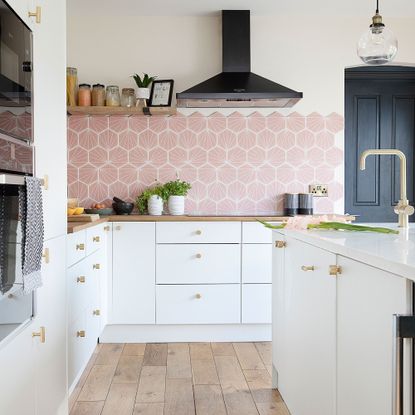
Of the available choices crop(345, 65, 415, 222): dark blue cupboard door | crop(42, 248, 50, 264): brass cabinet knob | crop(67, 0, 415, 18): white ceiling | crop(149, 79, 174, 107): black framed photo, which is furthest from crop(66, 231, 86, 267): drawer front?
crop(345, 65, 415, 222): dark blue cupboard door

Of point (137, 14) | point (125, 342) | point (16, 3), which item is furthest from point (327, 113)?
point (16, 3)

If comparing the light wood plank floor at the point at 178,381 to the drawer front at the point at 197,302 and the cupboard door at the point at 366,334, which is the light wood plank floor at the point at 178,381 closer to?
the drawer front at the point at 197,302

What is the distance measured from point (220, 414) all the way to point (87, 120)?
2.63m

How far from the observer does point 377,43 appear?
7.65ft

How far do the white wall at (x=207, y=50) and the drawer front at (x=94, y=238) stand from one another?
4.52 feet

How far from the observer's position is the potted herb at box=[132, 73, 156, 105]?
4098mm

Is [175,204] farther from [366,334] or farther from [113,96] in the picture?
[366,334]

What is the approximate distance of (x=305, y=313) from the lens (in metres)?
2.05

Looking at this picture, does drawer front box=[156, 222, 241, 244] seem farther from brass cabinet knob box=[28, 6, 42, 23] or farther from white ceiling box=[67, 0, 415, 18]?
brass cabinet knob box=[28, 6, 42, 23]

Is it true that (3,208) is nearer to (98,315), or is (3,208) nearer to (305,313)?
(305,313)

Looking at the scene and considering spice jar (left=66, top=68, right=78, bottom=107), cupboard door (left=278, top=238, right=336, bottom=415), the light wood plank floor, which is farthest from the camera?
spice jar (left=66, top=68, right=78, bottom=107)

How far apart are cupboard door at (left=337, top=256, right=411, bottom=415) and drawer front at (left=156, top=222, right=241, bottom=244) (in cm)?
222

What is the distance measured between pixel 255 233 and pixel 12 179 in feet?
8.23

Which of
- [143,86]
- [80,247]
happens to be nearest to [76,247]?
[80,247]
